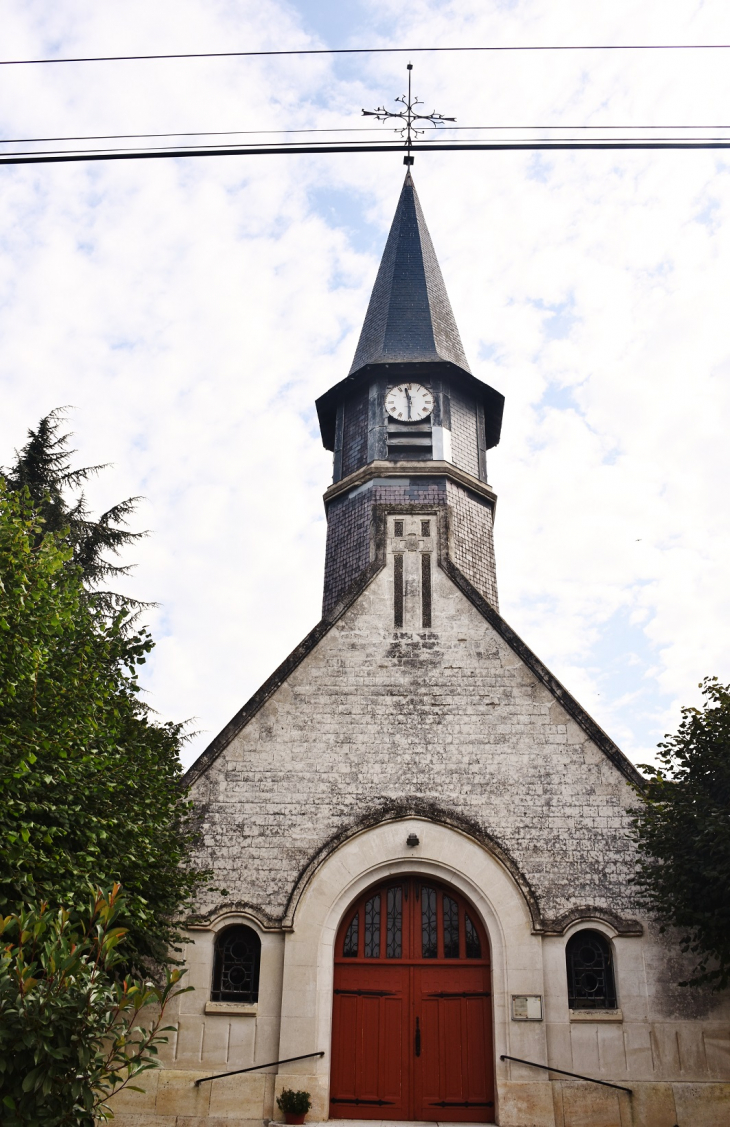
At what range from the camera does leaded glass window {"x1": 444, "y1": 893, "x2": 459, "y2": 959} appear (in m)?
13.1

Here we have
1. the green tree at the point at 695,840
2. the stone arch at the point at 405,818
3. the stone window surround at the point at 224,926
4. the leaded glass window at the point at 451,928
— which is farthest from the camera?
the leaded glass window at the point at 451,928

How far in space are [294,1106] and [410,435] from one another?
11.7 metres

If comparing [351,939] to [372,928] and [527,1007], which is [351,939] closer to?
[372,928]

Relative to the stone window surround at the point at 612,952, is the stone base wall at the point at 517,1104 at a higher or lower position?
lower

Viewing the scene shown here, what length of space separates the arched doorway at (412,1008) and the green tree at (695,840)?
8.77 ft

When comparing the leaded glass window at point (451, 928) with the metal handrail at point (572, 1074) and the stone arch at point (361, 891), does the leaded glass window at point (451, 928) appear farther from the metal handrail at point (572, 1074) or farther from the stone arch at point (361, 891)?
the metal handrail at point (572, 1074)

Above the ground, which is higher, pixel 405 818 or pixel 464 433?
pixel 464 433

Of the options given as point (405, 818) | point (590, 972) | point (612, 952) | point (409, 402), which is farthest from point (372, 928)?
point (409, 402)

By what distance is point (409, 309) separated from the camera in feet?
68.6

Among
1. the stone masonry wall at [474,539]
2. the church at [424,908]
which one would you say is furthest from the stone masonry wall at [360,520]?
the church at [424,908]

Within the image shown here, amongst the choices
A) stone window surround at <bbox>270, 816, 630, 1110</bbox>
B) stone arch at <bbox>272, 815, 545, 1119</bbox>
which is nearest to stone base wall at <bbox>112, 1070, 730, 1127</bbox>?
stone window surround at <bbox>270, 816, 630, 1110</bbox>

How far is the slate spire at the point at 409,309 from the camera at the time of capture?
19.8 m

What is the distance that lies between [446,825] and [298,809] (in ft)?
7.11

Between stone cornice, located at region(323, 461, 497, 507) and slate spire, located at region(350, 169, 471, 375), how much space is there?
2.64m
